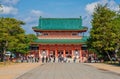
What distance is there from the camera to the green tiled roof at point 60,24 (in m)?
82.8

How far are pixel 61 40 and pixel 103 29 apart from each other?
2193 centimetres

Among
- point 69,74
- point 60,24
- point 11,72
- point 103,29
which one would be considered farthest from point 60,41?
point 69,74

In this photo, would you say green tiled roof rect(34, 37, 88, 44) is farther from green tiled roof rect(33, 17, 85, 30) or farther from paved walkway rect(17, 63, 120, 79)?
paved walkway rect(17, 63, 120, 79)

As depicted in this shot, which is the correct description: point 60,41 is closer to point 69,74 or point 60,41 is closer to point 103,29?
point 103,29

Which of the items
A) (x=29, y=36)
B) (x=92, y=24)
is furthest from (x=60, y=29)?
(x=92, y=24)

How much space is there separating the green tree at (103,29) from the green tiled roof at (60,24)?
2042cm

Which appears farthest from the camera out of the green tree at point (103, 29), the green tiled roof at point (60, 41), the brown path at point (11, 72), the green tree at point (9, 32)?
the green tiled roof at point (60, 41)

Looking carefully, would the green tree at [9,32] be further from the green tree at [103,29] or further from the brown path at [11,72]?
the brown path at [11,72]

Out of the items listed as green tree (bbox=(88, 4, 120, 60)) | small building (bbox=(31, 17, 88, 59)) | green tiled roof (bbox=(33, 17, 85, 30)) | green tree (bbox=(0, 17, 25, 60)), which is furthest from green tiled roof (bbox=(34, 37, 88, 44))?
green tree (bbox=(88, 4, 120, 60))

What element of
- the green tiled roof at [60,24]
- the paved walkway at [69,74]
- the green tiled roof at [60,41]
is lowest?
the paved walkway at [69,74]

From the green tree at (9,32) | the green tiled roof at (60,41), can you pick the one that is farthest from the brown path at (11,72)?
the green tiled roof at (60,41)

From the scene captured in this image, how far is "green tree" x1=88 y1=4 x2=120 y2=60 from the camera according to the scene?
58656 mm

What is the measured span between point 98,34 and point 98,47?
2.57 m

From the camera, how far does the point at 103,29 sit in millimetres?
59500
